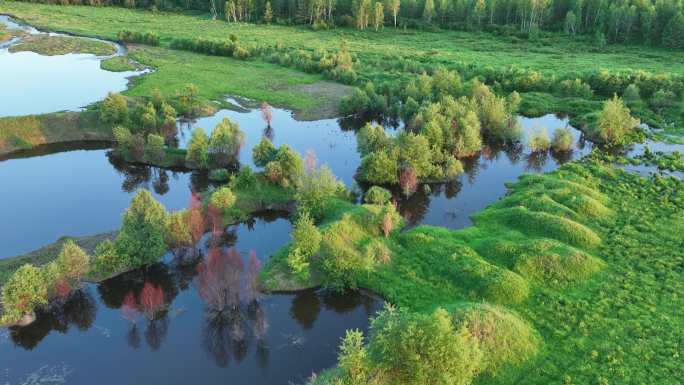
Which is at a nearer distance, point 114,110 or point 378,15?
point 114,110

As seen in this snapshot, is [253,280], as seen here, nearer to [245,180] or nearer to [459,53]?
[245,180]

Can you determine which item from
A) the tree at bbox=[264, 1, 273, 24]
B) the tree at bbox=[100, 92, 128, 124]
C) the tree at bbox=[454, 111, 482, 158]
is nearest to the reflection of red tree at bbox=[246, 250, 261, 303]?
the tree at bbox=[454, 111, 482, 158]

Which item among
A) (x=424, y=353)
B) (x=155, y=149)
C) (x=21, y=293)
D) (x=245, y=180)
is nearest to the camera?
(x=424, y=353)

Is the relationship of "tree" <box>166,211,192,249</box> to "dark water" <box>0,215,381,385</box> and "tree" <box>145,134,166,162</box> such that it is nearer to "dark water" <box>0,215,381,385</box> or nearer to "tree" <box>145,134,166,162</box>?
"dark water" <box>0,215,381,385</box>

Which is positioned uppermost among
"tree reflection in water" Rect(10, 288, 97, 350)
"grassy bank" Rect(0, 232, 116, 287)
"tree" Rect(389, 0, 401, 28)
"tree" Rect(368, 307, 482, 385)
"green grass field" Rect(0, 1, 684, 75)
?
"tree" Rect(389, 0, 401, 28)

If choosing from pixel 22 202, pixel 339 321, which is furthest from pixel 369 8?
pixel 339 321

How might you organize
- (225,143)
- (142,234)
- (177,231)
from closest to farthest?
1. (142,234)
2. (177,231)
3. (225,143)

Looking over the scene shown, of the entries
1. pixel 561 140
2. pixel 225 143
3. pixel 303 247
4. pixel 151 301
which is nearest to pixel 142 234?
pixel 151 301
